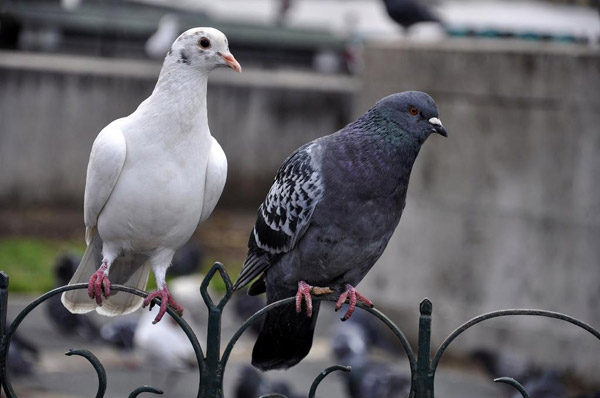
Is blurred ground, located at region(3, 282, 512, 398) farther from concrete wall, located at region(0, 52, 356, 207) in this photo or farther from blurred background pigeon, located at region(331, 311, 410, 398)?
concrete wall, located at region(0, 52, 356, 207)

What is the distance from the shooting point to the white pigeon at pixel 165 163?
3.39m

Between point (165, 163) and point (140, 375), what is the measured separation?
3.89 m

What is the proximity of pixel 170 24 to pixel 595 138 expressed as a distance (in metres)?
8.45

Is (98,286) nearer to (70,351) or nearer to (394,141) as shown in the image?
(70,351)

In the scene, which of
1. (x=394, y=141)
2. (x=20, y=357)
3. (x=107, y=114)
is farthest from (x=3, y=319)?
(x=107, y=114)

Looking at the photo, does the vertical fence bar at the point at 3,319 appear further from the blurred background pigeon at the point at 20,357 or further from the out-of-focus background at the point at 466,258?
the blurred background pigeon at the point at 20,357

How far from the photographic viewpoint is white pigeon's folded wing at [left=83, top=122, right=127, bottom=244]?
11.3 feet

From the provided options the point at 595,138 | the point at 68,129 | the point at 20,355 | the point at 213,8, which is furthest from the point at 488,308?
the point at 213,8

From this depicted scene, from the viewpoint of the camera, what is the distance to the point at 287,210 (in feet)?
12.1

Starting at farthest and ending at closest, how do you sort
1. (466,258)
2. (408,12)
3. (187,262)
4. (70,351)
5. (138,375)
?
1. (187,262)
2. (408,12)
3. (466,258)
4. (138,375)
5. (70,351)

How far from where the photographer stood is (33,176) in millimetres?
12484

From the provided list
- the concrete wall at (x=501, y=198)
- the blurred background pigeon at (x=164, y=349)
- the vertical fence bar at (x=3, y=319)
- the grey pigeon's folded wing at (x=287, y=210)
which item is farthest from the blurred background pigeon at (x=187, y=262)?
the vertical fence bar at (x=3, y=319)

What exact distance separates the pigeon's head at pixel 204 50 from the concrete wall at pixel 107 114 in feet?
31.2

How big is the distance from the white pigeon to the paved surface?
307 centimetres
